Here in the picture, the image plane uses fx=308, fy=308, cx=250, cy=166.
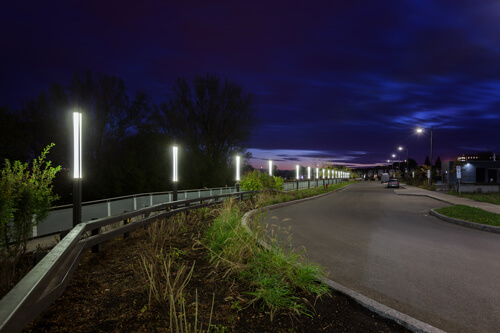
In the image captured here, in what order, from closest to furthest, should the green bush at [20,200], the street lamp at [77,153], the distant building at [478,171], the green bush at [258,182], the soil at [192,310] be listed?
the soil at [192,310], the green bush at [20,200], the street lamp at [77,153], the green bush at [258,182], the distant building at [478,171]

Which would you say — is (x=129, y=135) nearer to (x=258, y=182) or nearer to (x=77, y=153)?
(x=258, y=182)

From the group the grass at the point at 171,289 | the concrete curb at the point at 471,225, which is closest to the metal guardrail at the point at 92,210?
the grass at the point at 171,289

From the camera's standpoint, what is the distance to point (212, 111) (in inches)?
1243

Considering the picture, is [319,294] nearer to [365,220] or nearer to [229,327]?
[229,327]

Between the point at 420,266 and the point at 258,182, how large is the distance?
15.9 meters

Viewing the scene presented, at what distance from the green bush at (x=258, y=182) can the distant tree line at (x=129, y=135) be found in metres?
6.43

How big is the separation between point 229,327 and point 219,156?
28517mm

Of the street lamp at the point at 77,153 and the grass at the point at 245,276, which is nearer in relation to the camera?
the grass at the point at 245,276

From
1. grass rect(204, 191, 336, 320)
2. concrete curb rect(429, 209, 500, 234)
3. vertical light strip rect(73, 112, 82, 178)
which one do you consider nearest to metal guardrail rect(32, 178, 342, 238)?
vertical light strip rect(73, 112, 82, 178)

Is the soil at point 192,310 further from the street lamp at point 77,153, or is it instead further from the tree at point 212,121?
the tree at point 212,121

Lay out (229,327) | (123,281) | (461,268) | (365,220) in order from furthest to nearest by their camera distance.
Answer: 1. (365,220)
2. (461,268)
3. (123,281)
4. (229,327)

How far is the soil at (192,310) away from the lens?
2980mm

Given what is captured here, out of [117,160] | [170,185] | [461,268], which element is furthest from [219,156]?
[461,268]

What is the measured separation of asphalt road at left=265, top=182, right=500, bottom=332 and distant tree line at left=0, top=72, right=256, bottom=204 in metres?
13.6
